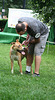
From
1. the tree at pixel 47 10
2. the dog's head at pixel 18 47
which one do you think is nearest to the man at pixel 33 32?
the dog's head at pixel 18 47

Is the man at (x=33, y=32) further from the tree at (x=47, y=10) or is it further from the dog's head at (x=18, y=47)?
the tree at (x=47, y=10)

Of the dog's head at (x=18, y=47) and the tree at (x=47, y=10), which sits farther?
the tree at (x=47, y=10)

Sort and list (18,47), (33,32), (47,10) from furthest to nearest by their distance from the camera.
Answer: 1. (47,10)
2. (18,47)
3. (33,32)

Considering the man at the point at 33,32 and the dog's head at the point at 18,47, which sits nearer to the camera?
the man at the point at 33,32

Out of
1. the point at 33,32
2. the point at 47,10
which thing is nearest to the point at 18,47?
the point at 33,32

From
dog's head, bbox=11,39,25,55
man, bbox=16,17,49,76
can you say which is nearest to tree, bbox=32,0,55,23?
man, bbox=16,17,49,76

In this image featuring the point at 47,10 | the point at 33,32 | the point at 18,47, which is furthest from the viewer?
the point at 47,10

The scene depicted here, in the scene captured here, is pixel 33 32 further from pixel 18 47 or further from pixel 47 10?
pixel 47 10

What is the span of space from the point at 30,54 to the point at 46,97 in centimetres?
209

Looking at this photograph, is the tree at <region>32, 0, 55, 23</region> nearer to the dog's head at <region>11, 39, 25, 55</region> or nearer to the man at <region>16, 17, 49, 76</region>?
the man at <region>16, 17, 49, 76</region>

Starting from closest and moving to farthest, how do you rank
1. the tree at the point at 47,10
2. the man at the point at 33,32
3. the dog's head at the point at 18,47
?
the man at the point at 33,32, the dog's head at the point at 18,47, the tree at the point at 47,10

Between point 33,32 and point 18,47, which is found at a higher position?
point 33,32

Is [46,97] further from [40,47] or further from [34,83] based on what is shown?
[40,47]

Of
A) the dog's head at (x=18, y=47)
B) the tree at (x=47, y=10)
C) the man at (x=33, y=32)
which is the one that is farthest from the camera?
the tree at (x=47, y=10)
